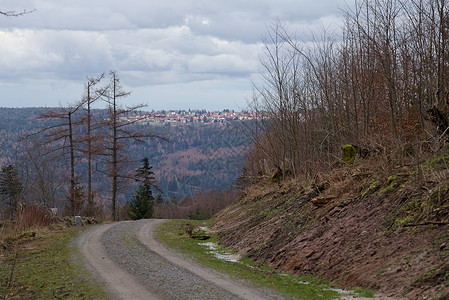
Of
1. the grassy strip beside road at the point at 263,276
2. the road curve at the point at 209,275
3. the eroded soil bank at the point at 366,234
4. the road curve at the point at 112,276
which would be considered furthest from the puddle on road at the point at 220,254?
the road curve at the point at 112,276

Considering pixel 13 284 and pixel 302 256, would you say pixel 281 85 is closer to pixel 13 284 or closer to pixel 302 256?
pixel 302 256

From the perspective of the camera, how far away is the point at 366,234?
39.8 feet

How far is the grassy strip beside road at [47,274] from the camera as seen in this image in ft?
34.6

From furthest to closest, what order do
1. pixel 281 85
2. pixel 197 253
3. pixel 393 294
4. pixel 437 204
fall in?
1. pixel 281 85
2. pixel 197 253
3. pixel 437 204
4. pixel 393 294

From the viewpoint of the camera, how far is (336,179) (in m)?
17.4

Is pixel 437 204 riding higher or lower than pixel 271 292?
higher

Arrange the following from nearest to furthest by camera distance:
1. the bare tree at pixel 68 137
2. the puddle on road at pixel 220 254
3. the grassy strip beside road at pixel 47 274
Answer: the grassy strip beside road at pixel 47 274 < the puddle on road at pixel 220 254 < the bare tree at pixel 68 137

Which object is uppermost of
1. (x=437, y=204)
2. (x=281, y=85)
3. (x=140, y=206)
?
(x=281, y=85)

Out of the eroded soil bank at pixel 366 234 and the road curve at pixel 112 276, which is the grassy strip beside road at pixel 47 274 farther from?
the eroded soil bank at pixel 366 234

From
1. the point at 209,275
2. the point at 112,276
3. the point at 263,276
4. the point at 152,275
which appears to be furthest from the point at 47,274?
the point at 263,276

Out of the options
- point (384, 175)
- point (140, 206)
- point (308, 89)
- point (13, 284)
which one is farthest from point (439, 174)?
point (140, 206)

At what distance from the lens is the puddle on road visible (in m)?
16.1

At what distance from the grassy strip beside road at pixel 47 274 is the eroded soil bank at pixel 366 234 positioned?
5.06m

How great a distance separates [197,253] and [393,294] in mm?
9026
